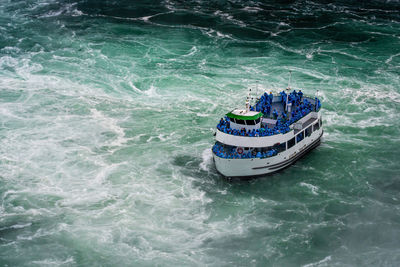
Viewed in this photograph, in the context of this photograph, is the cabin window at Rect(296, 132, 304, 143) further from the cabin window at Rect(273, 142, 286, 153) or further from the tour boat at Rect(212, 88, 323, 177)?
the cabin window at Rect(273, 142, 286, 153)

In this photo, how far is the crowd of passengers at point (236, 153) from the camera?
4575 centimetres

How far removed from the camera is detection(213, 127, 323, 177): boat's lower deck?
151 feet

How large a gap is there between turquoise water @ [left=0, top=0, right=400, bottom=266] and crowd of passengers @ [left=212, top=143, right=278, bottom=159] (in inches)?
107

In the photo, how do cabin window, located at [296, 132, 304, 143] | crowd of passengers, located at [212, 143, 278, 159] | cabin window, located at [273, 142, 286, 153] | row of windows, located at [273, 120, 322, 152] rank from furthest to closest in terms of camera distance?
cabin window, located at [296, 132, 304, 143], row of windows, located at [273, 120, 322, 152], cabin window, located at [273, 142, 286, 153], crowd of passengers, located at [212, 143, 278, 159]

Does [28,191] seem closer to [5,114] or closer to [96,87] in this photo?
[5,114]

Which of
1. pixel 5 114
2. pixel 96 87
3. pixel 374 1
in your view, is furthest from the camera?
pixel 374 1

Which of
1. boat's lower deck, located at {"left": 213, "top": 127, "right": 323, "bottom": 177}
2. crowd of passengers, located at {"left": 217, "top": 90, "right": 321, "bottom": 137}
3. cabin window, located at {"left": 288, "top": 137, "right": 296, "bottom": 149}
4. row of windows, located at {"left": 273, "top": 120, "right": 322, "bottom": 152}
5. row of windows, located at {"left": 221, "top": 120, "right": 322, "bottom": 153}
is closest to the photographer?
boat's lower deck, located at {"left": 213, "top": 127, "right": 323, "bottom": 177}

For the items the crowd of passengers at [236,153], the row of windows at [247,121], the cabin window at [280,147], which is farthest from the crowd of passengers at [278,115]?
the crowd of passengers at [236,153]

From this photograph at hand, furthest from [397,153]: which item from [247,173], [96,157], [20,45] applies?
[20,45]

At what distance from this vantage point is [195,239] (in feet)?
133

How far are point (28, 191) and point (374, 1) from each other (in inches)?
3390

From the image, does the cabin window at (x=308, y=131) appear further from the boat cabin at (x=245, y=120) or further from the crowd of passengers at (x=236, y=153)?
the boat cabin at (x=245, y=120)

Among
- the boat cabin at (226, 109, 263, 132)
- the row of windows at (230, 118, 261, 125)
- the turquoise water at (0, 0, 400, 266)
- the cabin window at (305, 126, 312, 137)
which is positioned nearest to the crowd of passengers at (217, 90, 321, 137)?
the boat cabin at (226, 109, 263, 132)

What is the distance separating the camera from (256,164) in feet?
152
